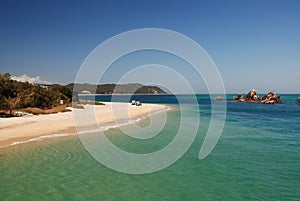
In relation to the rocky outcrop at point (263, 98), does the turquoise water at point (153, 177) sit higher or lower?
lower

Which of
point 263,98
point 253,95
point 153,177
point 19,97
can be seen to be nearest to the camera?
point 153,177

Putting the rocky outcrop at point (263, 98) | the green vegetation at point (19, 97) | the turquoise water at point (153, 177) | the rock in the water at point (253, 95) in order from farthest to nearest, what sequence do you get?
1. the rock in the water at point (253, 95)
2. the rocky outcrop at point (263, 98)
3. the green vegetation at point (19, 97)
4. the turquoise water at point (153, 177)

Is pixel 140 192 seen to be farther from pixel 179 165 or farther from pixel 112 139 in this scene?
pixel 112 139

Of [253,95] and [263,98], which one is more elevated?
[253,95]

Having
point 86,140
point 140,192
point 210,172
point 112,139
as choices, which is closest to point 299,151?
point 210,172

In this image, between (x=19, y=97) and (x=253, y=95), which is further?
(x=253, y=95)

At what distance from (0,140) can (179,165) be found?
38.1 ft

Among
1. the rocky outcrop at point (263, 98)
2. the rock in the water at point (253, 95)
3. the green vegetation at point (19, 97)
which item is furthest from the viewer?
the rock in the water at point (253, 95)

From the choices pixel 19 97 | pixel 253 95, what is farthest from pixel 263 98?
pixel 19 97

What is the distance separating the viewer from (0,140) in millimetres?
14898

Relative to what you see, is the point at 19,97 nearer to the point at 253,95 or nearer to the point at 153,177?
the point at 153,177

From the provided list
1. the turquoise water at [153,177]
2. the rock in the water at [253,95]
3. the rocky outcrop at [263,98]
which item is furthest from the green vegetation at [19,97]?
the rock in the water at [253,95]

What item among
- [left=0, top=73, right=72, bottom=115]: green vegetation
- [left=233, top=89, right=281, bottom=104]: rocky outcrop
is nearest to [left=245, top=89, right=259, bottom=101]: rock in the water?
[left=233, top=89, right=281, bottom=104]: rocky outcrop

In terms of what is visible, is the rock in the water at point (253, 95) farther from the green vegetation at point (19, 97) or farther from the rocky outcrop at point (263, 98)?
the green vegetation at point (19, 97)
